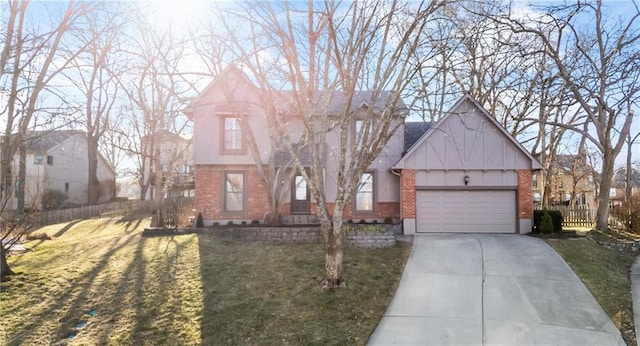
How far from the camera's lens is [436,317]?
782 cm

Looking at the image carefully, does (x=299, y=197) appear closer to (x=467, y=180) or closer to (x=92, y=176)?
(x=467, y=180)

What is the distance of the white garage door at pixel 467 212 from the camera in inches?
602

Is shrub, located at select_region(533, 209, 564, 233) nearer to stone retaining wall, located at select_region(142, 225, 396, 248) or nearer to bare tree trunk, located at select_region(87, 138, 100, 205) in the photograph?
stone retaining wall, located at select_region(142, 225, 396, 248)

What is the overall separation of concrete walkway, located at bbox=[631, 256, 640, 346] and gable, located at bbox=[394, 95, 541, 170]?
5.01m

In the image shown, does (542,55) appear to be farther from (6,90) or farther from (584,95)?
(6,90)

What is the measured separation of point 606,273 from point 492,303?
4466mm

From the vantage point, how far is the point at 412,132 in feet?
61.7

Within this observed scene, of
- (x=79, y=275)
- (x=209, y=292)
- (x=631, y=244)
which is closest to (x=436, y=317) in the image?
(x=209, y=292)

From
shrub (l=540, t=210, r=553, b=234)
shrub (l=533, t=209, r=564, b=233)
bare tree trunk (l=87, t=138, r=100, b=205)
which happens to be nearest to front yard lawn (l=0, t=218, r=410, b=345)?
shrub (l=540, t=210, r=553, b=234)

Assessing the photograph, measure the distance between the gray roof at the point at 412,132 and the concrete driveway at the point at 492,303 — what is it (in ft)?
22.2

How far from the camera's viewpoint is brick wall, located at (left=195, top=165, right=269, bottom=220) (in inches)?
669

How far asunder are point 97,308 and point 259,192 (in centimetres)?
931

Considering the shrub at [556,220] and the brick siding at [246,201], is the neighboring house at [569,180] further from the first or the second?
the brick siding at [246,201]

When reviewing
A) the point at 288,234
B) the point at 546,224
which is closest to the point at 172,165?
the point at 288,234
